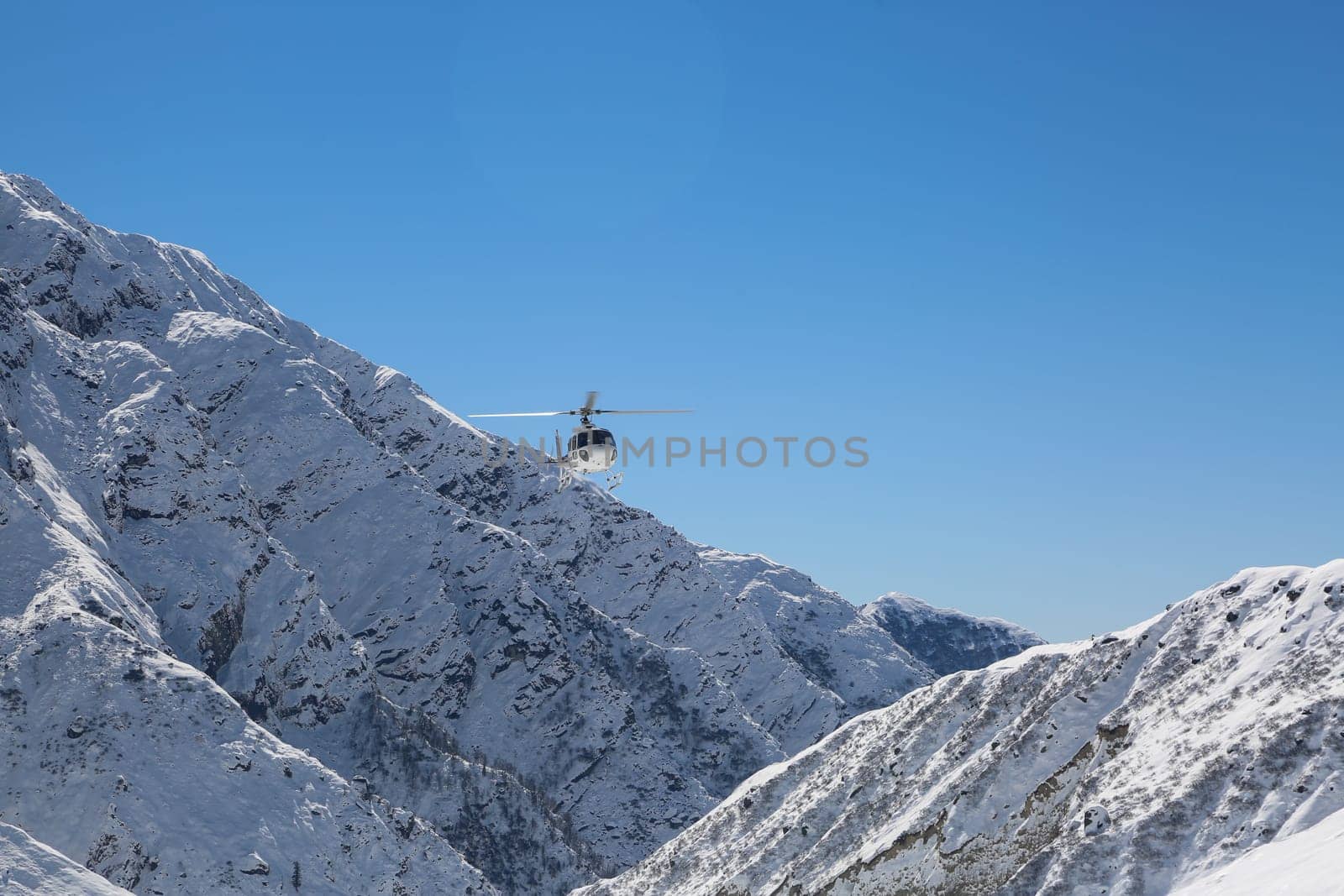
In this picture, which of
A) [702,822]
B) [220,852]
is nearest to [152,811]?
[220,852]

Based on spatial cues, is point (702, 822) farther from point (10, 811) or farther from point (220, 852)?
point (10, 811)

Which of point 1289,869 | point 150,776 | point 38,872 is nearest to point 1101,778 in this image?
point 1289,869

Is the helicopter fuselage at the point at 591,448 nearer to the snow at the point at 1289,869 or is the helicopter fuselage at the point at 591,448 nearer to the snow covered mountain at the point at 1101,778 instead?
the snow covered mountain at the point at 1101,778

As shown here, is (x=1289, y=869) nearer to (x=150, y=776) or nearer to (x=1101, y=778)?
(x=1101, y=778)

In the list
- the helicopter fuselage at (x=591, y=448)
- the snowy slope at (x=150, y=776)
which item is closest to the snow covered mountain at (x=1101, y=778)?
the helicopter fuselage at (x=591, y=448)

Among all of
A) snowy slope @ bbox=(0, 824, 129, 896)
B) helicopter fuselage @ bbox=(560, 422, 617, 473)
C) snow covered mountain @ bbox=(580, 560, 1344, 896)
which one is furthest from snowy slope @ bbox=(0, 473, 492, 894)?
helicopter fuselage @ bbox=(560, 422, 617, 473)

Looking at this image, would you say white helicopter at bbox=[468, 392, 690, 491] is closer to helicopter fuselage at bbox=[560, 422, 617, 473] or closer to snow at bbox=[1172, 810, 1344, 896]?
helicopter fuselage at bbox=[560, 422, 617, 473]
